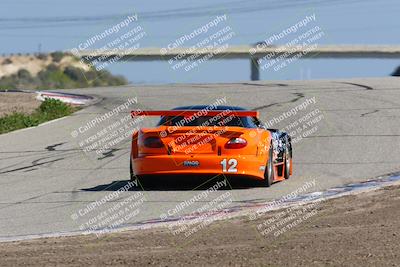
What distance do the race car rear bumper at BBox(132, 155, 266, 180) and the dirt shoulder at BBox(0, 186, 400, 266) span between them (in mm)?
3164

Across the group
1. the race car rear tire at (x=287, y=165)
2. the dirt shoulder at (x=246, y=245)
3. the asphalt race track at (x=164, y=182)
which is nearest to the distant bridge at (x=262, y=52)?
the asphalt race track at (x=164, y=182)

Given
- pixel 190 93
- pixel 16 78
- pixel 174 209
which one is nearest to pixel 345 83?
pixel 190 93

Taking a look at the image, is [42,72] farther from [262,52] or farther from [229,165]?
[229,165]

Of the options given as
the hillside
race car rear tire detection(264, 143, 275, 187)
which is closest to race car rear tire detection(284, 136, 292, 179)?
race car rear tire detection(264, 143, 275, 187)

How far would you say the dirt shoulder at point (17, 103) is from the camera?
1131 inches

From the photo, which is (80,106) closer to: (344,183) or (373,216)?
(344,183)

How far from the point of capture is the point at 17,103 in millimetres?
30469

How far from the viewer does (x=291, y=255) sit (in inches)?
334

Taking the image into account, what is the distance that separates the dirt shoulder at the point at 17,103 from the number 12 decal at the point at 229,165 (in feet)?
47.6

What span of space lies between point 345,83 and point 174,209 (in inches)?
820

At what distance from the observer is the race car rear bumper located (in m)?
14.2

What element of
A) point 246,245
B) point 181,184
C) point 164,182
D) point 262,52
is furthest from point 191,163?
point 262,52

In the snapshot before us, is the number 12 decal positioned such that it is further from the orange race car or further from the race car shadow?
the race car shadow

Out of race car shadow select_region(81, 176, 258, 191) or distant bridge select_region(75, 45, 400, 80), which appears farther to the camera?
distant bridge select_region(75, 45, 400, 80)
